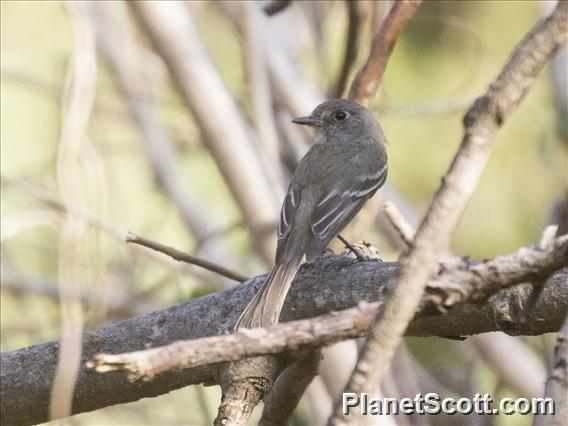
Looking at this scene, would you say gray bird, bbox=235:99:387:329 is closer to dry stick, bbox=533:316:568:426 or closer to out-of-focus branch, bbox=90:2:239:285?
out-of-focus branch, bbox=90:2:239:285

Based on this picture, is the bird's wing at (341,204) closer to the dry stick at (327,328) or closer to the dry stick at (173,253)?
the dry stick at (173,253)

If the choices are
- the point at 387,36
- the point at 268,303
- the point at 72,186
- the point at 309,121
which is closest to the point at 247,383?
the point at 268,303

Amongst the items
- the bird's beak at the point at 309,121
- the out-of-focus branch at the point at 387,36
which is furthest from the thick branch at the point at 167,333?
the bird's beak at the point at 309,121

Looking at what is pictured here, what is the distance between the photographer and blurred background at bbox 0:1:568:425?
12.2ft

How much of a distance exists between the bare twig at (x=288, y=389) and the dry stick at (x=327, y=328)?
1063 mm

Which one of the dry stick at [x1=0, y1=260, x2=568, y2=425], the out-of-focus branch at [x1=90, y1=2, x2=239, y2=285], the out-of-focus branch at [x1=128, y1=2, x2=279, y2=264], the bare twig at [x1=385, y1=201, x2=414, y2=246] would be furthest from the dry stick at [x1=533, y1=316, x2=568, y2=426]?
the out-of-focus branch at [x1=90, y1=2, x2=239, y2=285]

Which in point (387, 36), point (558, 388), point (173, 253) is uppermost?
point (387, 36)

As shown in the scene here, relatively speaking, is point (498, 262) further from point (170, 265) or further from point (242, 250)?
point (242, 250)

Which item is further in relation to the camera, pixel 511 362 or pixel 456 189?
pixel 511 362

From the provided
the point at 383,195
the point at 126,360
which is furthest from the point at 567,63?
the point at 126,360

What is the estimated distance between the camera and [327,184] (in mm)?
4086

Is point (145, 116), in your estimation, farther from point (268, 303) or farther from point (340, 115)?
point (268, 303)

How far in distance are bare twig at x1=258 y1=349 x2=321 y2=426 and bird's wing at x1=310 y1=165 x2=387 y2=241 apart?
915 millimetres

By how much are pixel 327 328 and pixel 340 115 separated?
3.27 metres
